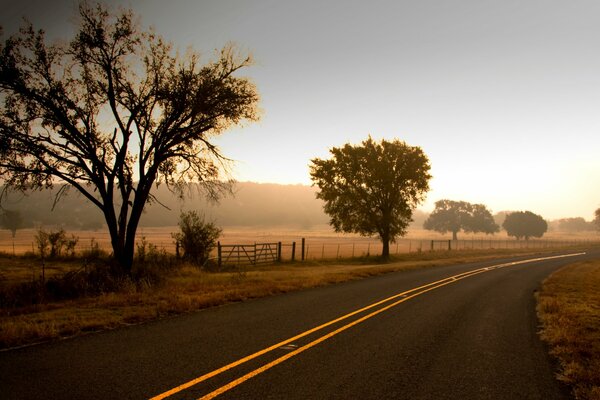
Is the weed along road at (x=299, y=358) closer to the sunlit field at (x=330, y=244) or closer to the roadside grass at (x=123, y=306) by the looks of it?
the roadside grass at (x=123, y=306)

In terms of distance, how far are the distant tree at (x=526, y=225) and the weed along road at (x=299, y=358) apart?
11929 cm

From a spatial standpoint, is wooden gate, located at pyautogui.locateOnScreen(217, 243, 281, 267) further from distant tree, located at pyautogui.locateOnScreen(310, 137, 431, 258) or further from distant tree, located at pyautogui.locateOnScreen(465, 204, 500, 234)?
distant tree, located at pyautogui.locateOnScreen(465, 204, 500, 234)

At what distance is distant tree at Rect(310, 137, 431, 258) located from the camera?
41.5 meters

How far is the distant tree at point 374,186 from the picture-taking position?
4147 centimetres

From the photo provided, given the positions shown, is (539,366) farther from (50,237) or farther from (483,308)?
(50,237)

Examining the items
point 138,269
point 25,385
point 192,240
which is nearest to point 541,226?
point 192,240

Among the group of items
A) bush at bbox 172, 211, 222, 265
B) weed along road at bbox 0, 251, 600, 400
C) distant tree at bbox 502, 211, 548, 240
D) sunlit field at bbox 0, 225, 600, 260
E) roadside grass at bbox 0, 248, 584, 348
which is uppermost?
distant tree at bbox 502, 211, 548, 240

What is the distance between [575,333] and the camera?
30.9 feet

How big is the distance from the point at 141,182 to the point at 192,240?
10099 mm

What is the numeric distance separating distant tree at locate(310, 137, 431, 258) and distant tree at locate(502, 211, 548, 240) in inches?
3558

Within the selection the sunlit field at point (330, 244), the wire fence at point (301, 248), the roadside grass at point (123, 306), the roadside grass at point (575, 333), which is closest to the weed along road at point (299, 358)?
the roadside grass at point (575, 333)

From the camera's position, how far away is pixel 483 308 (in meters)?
13.0

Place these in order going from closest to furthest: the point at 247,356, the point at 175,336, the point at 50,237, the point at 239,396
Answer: the point at 239,396
the point at 247,356
the point at 175,336
the point at 50,237

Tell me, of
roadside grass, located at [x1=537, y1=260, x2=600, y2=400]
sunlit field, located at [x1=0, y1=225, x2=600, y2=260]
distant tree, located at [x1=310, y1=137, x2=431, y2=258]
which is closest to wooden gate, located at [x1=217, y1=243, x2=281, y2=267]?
sunlit field, located at [x1=0, y1=225, x2=600, y2=260]
